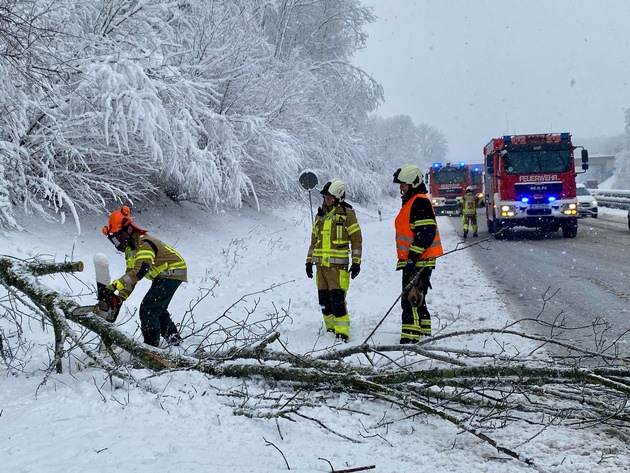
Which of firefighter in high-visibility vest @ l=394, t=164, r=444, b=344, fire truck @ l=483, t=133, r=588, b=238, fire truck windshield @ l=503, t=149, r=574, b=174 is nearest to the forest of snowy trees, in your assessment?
firefighter in high-visibility vest @ l=394, t=164, r=444, b=344

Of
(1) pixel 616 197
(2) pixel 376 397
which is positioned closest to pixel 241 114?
(2) pixel 376 397

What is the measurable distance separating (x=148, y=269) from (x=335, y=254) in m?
2.03

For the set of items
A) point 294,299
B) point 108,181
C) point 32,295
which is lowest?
point 294,299

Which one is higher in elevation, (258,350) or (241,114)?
(241,114)

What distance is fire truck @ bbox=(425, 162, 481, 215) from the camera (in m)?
26.7

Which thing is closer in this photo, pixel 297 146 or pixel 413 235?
pixel 413 235

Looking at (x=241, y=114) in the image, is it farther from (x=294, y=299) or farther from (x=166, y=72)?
(x=294, y=299)

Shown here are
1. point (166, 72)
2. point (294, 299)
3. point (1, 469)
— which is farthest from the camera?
point (166, 72)

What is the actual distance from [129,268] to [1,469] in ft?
9.60

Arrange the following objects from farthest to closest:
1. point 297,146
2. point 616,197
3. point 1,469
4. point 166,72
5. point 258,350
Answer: point 616,197
point 297,146
point 166,72
point 258,350
point 1,469

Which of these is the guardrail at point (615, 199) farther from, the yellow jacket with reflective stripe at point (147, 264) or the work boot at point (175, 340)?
the work boot at point (175, 340)

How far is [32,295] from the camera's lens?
3.88 m

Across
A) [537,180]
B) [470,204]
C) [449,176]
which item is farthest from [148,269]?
[449,176]

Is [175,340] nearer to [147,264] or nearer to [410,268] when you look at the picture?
[147,264]
